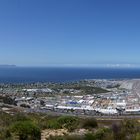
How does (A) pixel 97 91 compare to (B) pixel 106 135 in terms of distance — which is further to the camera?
(A) pixel 97 91

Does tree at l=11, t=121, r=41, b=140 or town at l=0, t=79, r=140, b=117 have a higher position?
tree at l=11, t=121, r=41, b=140

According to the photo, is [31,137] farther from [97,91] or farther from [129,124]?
[97,91]

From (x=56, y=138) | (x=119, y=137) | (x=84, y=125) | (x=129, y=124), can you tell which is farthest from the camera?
(x=84, y=125)

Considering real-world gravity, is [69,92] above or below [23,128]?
below

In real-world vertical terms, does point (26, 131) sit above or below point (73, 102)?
above

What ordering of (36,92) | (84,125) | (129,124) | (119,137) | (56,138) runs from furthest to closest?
(36,92) < (84,125) < (129,124) < (56,138) < (119,137)

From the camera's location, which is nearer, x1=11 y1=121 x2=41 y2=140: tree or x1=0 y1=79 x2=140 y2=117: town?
x1=11 y1=121 x2=41 y2=140: tree

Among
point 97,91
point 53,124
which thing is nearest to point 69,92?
point 97,91

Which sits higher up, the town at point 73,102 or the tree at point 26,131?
the tree at point 26,131

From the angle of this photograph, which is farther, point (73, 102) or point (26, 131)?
point (73, 102)

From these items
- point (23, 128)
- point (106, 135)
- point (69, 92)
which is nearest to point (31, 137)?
point (23, 128)

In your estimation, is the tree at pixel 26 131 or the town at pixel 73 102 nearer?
the tree at pixel 26 131
